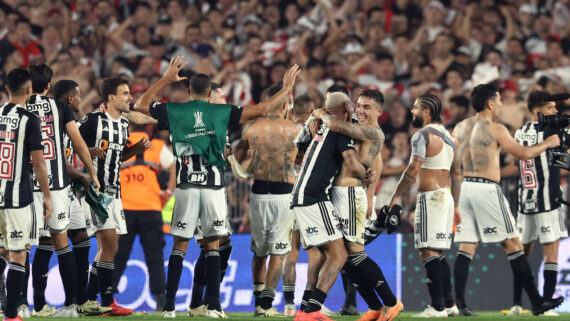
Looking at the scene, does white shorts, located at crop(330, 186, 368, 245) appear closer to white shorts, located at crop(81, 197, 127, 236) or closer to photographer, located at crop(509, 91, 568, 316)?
white shorts, located at crop(81, 197, 127, 236)

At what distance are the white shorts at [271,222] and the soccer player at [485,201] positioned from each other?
2252 millimetres

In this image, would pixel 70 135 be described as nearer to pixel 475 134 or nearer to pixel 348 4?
pixel 475 134

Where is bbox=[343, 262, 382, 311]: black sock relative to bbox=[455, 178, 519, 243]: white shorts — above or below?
below

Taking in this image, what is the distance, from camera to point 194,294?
429 inches

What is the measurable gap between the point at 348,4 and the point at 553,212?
28.1 feet

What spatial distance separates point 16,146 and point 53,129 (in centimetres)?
88

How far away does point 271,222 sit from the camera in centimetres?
1112

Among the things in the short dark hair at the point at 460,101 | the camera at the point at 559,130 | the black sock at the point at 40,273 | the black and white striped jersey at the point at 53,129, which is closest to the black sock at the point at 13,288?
the black and white striped jersey at the point at 53,129

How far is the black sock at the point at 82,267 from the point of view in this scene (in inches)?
411

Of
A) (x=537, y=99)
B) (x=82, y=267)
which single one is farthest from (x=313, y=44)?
(x=82, y=267)

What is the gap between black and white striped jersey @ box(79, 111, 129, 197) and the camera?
10641 mm

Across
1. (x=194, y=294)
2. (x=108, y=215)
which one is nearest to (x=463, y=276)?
(x=194, y=294)

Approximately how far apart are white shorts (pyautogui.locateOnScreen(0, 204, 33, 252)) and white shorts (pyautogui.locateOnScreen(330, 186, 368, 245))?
118 inches

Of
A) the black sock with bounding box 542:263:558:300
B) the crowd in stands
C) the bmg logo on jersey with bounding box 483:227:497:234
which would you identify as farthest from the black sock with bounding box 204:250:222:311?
the crowd in stands
